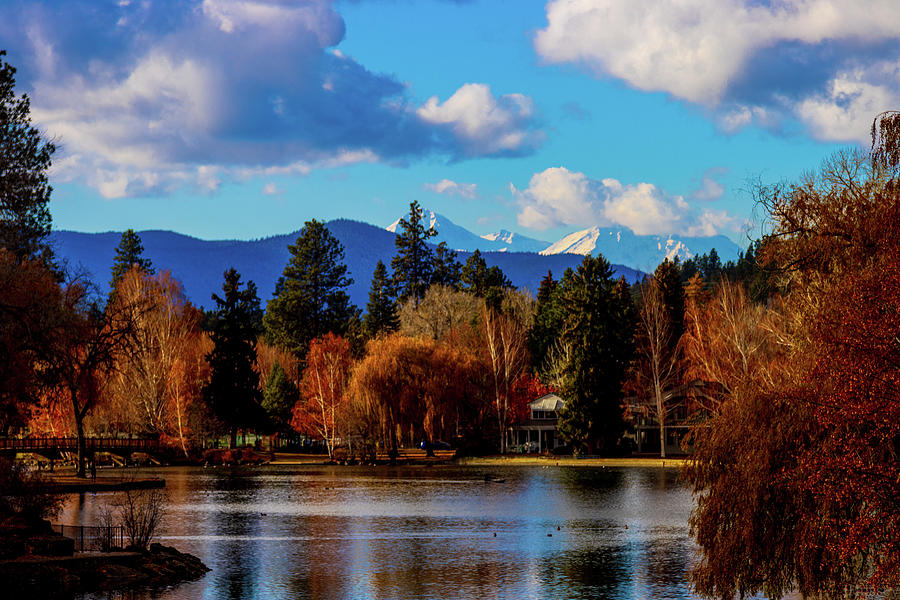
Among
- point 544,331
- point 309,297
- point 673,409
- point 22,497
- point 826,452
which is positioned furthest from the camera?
point 309,297

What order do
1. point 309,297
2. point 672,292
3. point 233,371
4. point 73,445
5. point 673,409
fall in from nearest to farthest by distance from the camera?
1. point 73,445
2. point 673,409
3. point 233,371
4. point 672,292
5. point 309,297

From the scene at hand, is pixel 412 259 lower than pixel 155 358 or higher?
higher

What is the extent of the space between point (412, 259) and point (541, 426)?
53468 millimetres

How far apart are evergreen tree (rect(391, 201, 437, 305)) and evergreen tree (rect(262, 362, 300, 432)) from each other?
1749 inches

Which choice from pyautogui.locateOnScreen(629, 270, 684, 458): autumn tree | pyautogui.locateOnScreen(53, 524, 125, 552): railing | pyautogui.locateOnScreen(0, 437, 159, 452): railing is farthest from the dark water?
pyautogui.locateOnScreen(629, 270, 684, 458): autumn tree

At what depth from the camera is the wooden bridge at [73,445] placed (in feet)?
262

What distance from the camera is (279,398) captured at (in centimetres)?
10231

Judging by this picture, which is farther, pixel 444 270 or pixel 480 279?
pixel 444 270

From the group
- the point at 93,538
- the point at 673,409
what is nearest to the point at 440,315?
the point at 673,409

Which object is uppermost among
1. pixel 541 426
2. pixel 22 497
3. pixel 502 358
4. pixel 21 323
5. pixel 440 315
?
pixel 440 315

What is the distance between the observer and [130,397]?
3497 inches

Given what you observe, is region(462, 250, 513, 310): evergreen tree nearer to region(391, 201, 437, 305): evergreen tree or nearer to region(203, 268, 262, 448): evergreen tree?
region(391, 201, 437, 305): evergreen tree

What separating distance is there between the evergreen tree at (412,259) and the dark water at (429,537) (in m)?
78.7

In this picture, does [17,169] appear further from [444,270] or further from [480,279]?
[444,270]
